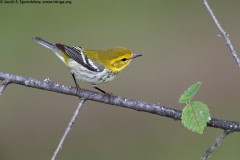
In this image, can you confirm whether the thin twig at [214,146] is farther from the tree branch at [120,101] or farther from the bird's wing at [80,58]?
the bird's wing at [80,58]

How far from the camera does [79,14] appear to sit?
6418mm

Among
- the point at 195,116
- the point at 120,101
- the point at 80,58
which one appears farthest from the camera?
the point at 80,58

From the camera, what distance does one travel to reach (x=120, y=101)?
2.15 metres

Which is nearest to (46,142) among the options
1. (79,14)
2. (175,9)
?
(79,14)

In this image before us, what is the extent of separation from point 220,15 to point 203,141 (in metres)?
2.24

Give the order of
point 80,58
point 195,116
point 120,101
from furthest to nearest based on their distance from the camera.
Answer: point 80,58
point 120,101
point 195,116

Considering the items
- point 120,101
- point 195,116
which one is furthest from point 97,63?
point 195,116

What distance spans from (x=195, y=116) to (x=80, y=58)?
1.25 m

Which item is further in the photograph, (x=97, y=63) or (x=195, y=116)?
(x=97, y=63)

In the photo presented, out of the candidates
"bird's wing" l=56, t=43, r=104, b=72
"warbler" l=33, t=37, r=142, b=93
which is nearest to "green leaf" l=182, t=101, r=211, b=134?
"warbler" l=33, t=37, r=142, b=93

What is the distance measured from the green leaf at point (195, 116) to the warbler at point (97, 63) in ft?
3.28

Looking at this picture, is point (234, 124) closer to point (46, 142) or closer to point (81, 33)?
point (46, 142)

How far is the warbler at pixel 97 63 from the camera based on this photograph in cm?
292

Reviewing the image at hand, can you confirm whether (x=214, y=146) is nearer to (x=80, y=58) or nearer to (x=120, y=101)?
(x=120, y=101)
